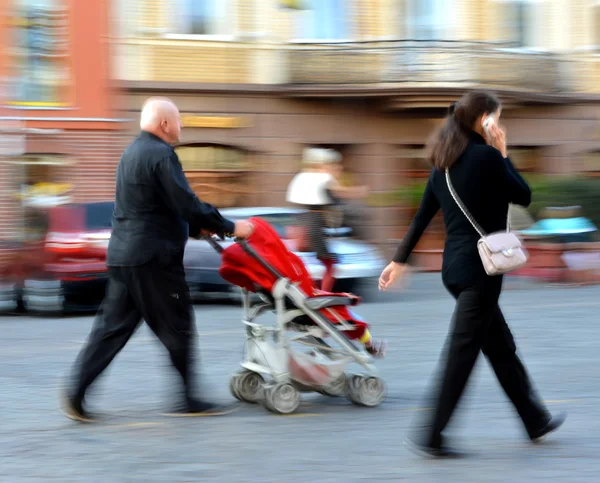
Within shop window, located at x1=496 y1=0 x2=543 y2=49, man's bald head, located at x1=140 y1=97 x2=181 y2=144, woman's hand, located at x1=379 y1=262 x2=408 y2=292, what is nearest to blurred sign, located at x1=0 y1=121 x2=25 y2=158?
shop window, located at x1=496 y1=0 x2=543 y2=49

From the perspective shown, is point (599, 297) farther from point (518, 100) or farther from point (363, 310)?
point (518, 100)

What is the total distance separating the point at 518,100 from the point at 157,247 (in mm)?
18292

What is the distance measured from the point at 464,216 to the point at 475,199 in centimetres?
10

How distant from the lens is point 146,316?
6.82 metres

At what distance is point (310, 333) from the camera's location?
7.37m

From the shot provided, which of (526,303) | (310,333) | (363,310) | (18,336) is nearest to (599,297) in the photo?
(526,303)

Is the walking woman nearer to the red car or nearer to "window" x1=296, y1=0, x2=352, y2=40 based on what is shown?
the red car

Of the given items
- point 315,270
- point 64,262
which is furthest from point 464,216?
point 64,262

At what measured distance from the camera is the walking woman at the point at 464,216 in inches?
225

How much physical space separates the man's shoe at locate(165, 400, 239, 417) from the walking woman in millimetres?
1567

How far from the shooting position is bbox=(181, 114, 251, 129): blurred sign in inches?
916

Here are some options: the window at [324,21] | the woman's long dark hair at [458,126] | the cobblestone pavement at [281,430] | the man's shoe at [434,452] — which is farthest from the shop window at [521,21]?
the man's shoe at [434,452]

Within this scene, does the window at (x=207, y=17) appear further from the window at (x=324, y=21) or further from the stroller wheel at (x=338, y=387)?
the stroller wheel at (x=338, y=387)

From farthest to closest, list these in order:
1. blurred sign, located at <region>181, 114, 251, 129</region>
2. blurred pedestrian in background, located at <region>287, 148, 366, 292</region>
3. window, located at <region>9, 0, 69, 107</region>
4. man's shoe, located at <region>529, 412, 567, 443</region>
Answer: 1. blurred sign, located at <region>181, 114, 251, 129</region>
2. window, located at <region>9, 0, 69, 107</region>
3. blurred pedestrian in background, located at <region>287, 148, 366, 292</region>
4. man's shoe, located at <region>529, 412, 567, 443</region>
